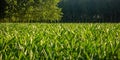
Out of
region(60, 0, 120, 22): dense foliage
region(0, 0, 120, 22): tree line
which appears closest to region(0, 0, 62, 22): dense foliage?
region(0, 0, 120, 22): tree line

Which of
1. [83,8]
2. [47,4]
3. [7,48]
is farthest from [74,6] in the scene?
[7,48]

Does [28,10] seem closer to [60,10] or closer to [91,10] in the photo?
[60,10]

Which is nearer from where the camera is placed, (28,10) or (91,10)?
(28,10)

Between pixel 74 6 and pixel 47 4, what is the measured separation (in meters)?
28.3

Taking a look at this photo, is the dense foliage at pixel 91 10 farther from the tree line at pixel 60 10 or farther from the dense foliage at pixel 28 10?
the dense foliage at pixel 28 10

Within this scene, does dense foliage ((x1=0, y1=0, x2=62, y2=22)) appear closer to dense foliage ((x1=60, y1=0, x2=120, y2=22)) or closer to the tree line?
the tree line

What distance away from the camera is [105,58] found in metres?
2.66

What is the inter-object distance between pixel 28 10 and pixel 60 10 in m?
9.13

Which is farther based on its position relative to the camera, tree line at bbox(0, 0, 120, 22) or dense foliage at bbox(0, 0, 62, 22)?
tree line at bbox(0, 0, 120, 22)

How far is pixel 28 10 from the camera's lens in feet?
160

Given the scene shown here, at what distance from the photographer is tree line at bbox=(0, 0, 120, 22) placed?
48844 mm

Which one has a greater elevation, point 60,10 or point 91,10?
point 91,10

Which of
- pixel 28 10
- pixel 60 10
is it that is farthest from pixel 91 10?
pixel 28 10

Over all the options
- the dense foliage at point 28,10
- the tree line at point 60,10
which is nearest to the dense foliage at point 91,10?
the tree line at point 60,10
